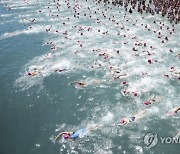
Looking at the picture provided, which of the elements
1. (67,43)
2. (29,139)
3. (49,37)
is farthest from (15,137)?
(49,37)

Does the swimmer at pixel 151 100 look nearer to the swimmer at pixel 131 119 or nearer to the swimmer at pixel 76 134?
the swimmer at pixel 131 119

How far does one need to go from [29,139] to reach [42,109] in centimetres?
390

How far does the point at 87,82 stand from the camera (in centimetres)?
2978

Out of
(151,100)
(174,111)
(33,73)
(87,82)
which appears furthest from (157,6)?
(174,111)

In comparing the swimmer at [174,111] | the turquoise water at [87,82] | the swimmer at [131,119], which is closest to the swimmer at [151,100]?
the turquoise water at [87,82]

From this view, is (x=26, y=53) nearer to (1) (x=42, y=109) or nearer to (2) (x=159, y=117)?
(1) (x=42, y=109)

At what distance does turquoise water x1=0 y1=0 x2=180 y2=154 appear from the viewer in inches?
898

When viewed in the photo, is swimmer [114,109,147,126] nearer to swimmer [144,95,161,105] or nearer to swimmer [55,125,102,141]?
swimmer [144,95,161,105]

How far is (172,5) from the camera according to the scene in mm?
46250

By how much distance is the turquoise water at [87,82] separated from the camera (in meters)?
22.8

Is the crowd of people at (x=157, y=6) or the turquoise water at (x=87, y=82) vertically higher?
the crowd of people at (x=157, y=6)

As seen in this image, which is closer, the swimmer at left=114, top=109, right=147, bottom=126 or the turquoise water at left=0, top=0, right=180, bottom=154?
the turquoise water at left=0, top=0, right=180, bottom=154

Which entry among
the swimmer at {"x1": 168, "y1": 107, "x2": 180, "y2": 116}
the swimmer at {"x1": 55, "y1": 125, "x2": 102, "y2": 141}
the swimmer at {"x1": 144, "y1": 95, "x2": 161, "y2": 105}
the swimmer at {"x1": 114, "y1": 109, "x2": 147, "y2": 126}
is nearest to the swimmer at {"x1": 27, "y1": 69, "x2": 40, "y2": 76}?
the swimmer at {"x1": 55, "y1": 125, "x2": 102, "y2": 141}

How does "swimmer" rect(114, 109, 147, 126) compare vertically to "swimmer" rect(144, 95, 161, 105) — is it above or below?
below
